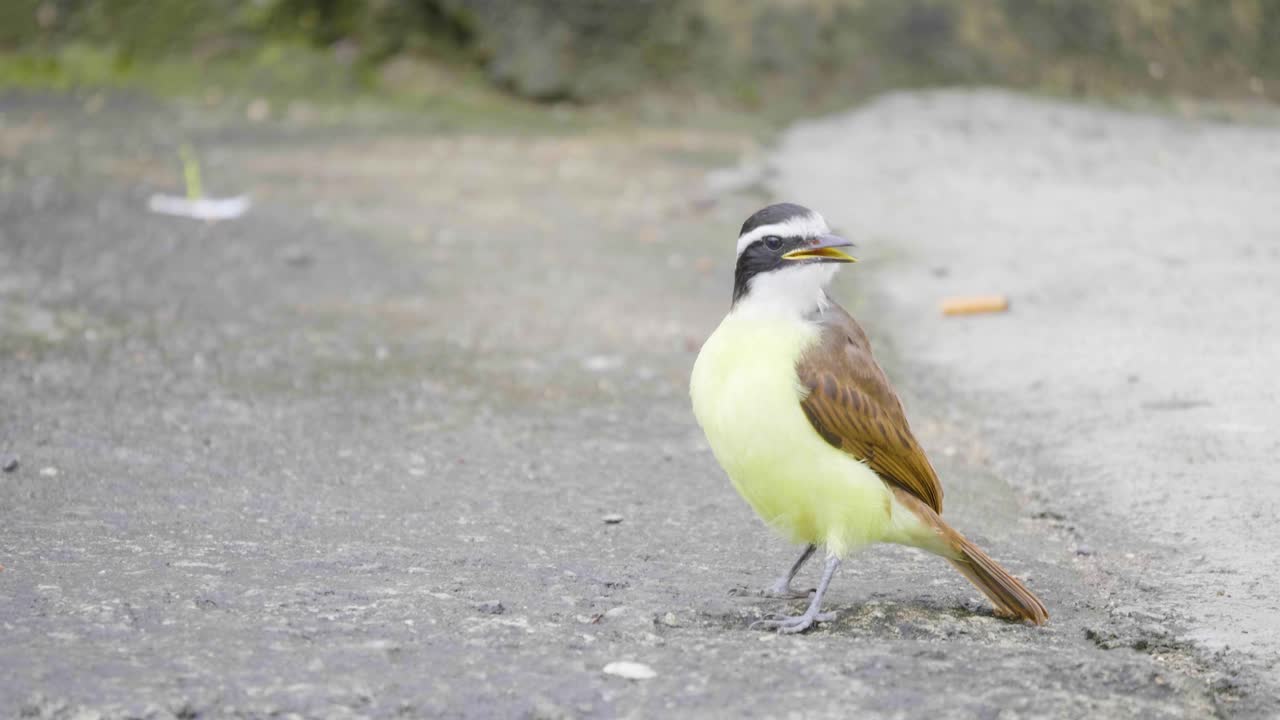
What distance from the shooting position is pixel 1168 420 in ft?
16.3

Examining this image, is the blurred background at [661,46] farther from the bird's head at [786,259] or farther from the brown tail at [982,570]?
the brown tail at [982,570]

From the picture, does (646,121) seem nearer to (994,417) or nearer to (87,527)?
(994,417)

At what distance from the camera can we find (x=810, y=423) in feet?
11.3

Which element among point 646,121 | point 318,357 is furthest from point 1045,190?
point 318,357

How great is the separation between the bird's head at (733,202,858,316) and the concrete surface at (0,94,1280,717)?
2.51 feet

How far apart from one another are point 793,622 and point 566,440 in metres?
1.93

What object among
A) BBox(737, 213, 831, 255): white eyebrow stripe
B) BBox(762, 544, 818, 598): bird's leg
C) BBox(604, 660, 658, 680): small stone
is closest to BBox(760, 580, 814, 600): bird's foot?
BBox(762, 544, 818, 598): bird's leg

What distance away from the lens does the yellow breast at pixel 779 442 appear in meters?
3.41

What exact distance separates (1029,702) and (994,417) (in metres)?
2.48

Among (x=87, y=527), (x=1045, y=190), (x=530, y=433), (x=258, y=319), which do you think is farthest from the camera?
(x=1045, y=190)

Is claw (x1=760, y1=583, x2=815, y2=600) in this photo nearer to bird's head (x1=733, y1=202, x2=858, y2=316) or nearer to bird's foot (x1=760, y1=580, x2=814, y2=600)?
bird's foot (x1=760, y1=580, x2=814, y2=600)

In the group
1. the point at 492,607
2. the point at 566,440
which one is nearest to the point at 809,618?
the point at 492,607

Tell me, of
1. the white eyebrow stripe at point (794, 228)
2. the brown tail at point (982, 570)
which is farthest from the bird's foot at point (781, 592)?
the white eyebrow stripe at point (794, 228)

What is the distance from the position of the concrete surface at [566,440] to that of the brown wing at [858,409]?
13.8 inches
